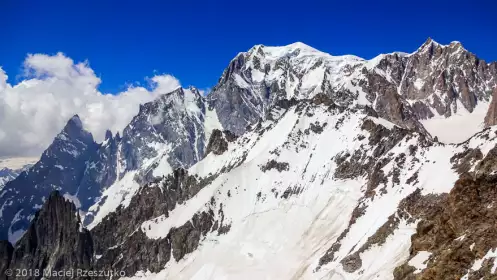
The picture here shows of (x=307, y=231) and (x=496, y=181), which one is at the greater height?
(x=307, y=231)

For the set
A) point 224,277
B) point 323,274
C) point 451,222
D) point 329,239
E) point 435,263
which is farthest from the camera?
point 224,277

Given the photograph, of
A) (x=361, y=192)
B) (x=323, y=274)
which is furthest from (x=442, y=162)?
(x=323, y=274)

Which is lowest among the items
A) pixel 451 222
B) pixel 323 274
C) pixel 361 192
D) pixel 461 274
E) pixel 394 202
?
pixel 461 274

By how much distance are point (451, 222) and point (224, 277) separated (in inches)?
5217

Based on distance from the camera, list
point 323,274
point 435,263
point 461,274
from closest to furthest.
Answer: point 461,274
point 435,263
point 323,274

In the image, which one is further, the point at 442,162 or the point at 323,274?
the point at 442,162

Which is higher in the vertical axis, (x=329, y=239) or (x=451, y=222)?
(x=329, y=239)

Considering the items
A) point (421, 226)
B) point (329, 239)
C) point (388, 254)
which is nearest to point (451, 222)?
point (421, 226)

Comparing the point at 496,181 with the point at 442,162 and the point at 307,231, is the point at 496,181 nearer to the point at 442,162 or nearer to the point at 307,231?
the point at 442,162

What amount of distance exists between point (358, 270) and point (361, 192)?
62.6 meters

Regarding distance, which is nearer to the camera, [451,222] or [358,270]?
[451,222]

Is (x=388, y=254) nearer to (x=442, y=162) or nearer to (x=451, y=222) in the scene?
(x=442, y=162)

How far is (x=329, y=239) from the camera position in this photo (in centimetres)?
17938

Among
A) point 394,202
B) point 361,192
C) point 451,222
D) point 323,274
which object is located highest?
point 361,192
